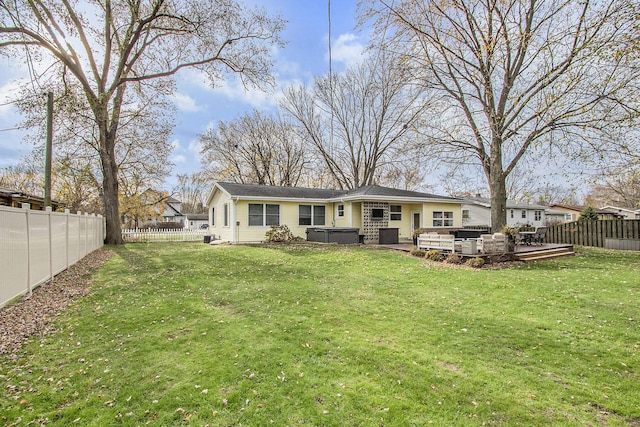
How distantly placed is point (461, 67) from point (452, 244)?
816cm

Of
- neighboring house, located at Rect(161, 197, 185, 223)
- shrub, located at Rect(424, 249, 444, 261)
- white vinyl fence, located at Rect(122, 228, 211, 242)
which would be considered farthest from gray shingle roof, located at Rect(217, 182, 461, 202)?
neighboring house, located at Rect(161, 197, 185, 223)

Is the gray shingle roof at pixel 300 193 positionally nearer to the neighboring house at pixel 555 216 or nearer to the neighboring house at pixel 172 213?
the neighboring house at pixel 555 216

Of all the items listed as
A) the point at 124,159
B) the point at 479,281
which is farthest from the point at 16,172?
the point at 479,281

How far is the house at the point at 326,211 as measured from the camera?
1698cm

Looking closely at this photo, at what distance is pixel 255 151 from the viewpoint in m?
32.0

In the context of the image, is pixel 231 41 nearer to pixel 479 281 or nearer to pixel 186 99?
pixel 186 99

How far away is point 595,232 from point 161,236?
25.3 metres

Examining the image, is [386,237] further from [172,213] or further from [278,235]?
[172,213]

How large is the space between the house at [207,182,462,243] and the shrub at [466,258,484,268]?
280 inches

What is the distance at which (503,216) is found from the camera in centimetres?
1377

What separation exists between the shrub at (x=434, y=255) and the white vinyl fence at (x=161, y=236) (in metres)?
15.8

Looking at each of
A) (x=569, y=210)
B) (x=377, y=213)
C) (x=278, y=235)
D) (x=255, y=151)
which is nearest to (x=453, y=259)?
(x=377, y=213)

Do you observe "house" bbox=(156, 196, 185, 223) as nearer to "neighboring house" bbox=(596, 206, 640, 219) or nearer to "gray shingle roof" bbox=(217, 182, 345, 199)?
"gray shingle roof" bbox=(217, 182, 345, 199)

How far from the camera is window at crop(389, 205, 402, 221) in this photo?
18.4m
